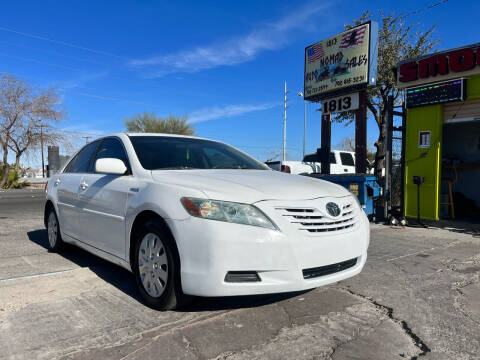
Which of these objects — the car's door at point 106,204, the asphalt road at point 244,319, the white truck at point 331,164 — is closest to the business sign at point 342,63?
the white truck at point 331,164

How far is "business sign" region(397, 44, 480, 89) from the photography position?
7.73 metres

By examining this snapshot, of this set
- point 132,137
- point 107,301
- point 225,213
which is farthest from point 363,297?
point 132,137

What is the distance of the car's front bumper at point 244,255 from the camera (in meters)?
2.71

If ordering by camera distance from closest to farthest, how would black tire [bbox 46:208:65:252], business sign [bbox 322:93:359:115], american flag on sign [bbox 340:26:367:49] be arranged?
black tire [bbox 46:208:65:252] → american flag on sign [bbox 340:26:367:49] → business sign [bbox 322:93:359:115]

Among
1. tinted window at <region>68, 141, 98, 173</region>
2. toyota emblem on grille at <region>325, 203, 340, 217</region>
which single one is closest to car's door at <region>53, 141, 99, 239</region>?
tinted window at <region>68, 141, 98, 173</region>

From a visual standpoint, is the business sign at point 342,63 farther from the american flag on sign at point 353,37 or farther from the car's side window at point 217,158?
the car's side window at point 217,158

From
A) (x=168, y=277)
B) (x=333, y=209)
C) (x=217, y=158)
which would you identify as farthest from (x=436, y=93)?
(x=168, y=277)

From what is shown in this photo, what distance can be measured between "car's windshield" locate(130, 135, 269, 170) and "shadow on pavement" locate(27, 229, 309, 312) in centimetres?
124

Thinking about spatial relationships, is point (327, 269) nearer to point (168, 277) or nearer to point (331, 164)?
point (168, 277)

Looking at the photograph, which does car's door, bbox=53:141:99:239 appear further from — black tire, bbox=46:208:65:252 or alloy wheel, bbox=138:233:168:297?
alloy wheel, bbox=138:233:168:297

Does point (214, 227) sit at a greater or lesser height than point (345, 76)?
lesser

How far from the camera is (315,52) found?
40.7 feet

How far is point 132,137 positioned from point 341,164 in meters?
12.2

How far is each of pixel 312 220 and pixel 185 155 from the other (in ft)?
5.47
